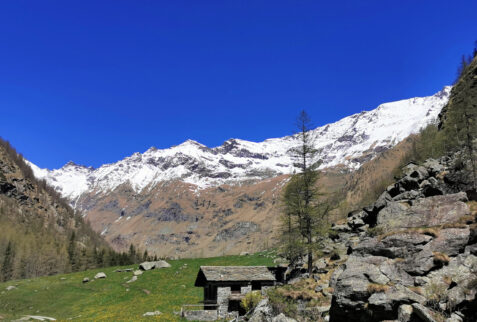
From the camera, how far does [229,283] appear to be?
45.8m

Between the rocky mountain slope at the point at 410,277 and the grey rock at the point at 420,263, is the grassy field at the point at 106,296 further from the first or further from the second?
the grey rock at the point at 420,263

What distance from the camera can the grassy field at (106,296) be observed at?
164ft

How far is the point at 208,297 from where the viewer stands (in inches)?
1892

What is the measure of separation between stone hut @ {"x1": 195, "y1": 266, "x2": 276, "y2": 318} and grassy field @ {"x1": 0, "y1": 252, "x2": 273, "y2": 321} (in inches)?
223

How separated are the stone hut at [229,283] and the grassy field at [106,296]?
5658 millimetres

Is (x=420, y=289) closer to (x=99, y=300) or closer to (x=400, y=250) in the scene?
(x=400, y=250)

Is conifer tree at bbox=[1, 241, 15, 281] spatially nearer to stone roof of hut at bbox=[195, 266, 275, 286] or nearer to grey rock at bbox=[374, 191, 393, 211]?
stone roof of hut at bbox=[195, 266, 275, 286]

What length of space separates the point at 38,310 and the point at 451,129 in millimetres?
75575

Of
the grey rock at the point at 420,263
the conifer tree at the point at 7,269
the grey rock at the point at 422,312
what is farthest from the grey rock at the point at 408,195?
the conifer tree at the point at 7,269

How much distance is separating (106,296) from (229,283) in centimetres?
2762

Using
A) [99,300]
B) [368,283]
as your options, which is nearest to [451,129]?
[368,283]

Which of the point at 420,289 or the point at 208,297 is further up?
the point at 420,289

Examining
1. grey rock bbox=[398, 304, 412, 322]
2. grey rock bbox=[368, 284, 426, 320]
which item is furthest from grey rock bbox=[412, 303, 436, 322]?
grey rock bbox=[368, 284, 426, 320]

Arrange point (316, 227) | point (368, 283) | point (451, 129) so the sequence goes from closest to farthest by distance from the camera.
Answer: point (368, 283), point (316, 227), point (451, 129)
